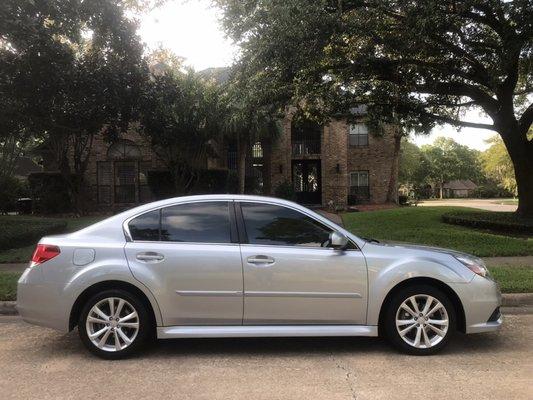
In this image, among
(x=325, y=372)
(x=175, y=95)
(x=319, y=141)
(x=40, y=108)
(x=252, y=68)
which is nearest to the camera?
(x=325, y=372)

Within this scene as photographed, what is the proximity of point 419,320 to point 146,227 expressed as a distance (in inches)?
117

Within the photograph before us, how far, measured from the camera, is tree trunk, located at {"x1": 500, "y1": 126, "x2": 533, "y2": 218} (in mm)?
16375

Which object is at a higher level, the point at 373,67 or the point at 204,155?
the point at 373,67

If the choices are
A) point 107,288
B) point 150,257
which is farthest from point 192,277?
point 107,288

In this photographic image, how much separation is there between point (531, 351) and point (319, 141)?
2571cm

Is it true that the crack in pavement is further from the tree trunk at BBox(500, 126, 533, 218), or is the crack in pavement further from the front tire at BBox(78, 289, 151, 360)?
the tree trunk at BBox(500, 126, 533, 218)

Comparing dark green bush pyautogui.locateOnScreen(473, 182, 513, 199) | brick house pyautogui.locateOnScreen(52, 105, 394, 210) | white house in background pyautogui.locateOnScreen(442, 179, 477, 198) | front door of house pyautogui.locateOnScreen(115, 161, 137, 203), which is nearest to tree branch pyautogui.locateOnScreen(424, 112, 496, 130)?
brick house pyautogui.locateOnScreen(52, 105, 394, 210)

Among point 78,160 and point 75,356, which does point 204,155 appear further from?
point 75,356

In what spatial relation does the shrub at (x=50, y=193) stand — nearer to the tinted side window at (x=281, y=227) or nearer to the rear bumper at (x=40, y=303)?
the rear bumper at (x=40, y=303)

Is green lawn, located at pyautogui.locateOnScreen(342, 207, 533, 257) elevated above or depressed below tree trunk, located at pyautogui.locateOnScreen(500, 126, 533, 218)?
below

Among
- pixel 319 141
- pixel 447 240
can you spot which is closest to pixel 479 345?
pixel 447 240

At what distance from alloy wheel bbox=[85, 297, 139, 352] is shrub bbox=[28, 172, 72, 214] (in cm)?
2111

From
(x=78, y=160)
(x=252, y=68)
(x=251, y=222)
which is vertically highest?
(x=252, y=68)

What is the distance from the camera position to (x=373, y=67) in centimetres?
1477
